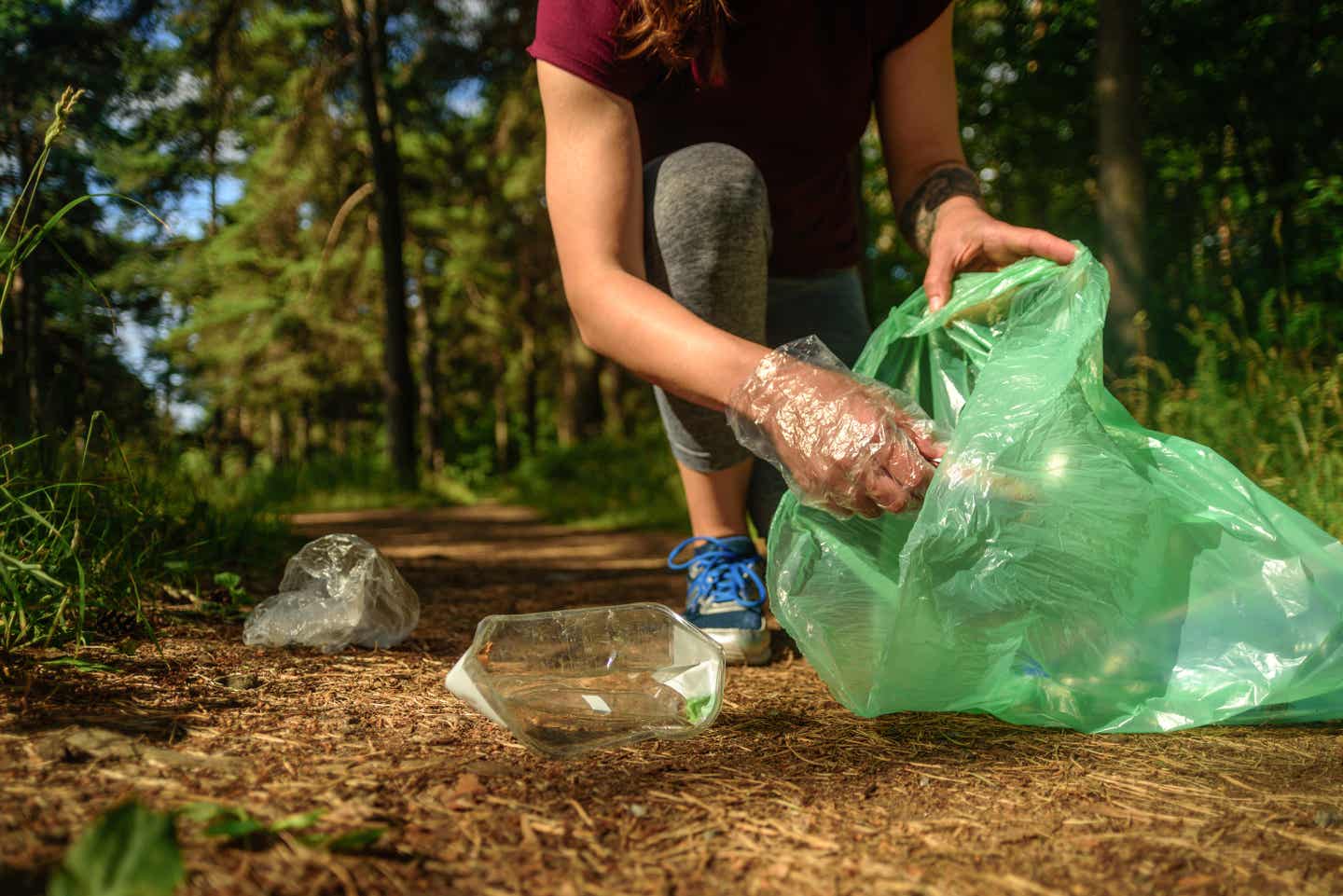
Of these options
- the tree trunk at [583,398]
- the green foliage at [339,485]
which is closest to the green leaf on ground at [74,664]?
the green foliage at [339,485]

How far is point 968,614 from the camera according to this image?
114cm

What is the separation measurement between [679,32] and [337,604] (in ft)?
4.07

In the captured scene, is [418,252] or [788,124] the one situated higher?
[418,252]

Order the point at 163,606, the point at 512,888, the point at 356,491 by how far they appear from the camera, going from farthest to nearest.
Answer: the point at 356,491
the point at 163,606
the point at 512,888

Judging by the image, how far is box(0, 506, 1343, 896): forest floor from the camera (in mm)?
748

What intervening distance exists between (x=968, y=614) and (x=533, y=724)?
606 mm

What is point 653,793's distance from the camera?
37.5 inches

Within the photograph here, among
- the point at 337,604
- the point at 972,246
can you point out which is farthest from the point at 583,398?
the point at 972,246

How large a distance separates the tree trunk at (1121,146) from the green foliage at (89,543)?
3951 mm

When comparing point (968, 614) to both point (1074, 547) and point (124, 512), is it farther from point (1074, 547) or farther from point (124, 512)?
point (124, 512)

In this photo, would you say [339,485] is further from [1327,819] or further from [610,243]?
[1327,819]

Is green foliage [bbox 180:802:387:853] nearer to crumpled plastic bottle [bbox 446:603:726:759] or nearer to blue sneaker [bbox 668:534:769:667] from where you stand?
crumpled plastic bottle [bbox 446:603:726:759]

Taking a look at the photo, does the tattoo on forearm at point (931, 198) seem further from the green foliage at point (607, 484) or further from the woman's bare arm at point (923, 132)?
the green foliage at point (607, 484)


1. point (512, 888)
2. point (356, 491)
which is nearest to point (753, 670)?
point (512, 888)
